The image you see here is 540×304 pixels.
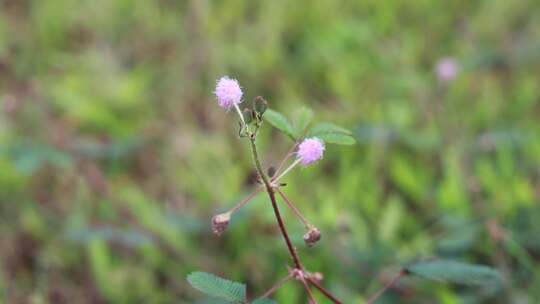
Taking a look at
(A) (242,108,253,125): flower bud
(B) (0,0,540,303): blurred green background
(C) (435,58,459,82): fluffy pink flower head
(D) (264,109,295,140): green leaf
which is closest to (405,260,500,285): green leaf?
(B) (0,0,540,303): blurred green background

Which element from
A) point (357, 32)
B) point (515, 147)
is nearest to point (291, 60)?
point (357, 32)

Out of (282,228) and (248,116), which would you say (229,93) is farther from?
(282,228)

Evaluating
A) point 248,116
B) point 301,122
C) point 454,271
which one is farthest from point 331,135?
point 454,271

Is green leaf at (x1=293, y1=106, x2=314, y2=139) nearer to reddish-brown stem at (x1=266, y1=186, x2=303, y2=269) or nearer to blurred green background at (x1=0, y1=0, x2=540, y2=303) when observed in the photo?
reddish-brown stem at (x1=266, y1=186, x2=303, y2=269)

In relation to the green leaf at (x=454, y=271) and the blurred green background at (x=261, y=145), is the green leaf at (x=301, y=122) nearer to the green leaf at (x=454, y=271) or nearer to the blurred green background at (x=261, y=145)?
the green leaf at (x=454, y=271)

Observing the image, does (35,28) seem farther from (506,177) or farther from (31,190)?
(506,177)

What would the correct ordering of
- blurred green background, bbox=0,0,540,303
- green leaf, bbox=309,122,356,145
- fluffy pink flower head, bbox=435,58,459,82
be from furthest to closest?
fluffy pink flower head, bbox=435,58,459,82
blurred green background, bbox=0,0,540,303
green leaf, bbox=309,122,356,145
